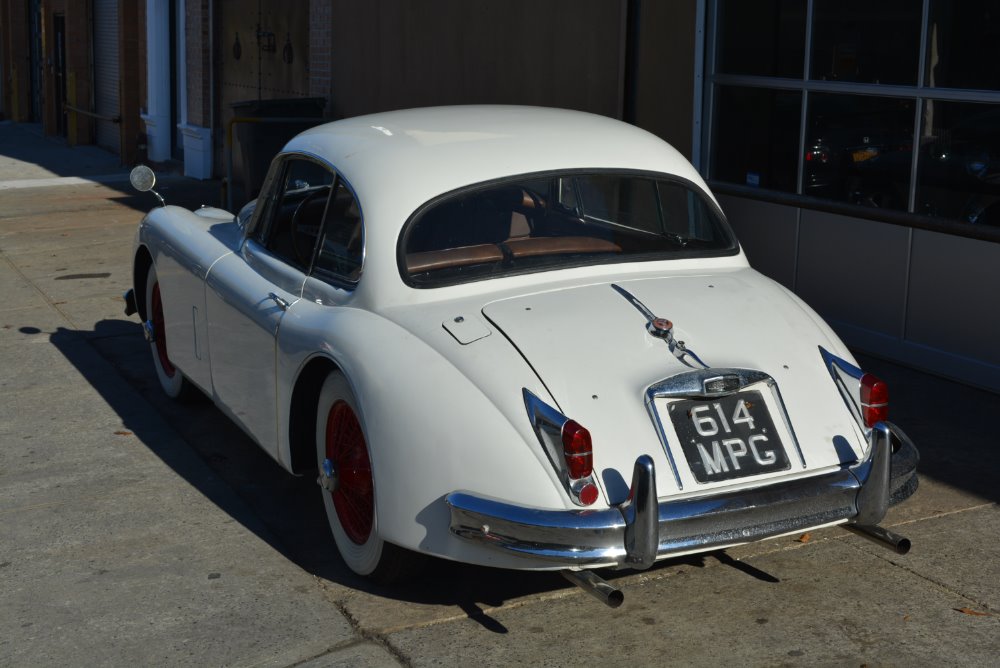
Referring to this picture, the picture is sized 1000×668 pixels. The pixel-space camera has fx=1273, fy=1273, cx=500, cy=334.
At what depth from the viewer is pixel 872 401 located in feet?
14.8

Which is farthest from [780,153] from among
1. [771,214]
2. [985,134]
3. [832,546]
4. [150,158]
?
[150,158]

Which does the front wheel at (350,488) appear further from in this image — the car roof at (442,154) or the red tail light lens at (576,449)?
the red tail light lens at (576,449)

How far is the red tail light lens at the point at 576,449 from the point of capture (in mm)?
3930

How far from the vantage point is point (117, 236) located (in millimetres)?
12750

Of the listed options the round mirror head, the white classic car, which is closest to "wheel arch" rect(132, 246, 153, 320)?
the round mirror head

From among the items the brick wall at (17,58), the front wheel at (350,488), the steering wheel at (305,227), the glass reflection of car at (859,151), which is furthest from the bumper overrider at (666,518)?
the brick wall at (17,58)

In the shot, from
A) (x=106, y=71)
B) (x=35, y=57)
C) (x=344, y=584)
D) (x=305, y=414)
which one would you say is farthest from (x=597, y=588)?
(x=35, y=57)

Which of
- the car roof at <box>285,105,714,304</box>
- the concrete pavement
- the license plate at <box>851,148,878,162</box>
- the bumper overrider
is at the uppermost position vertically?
the car roof at <box>285,105,714,304</box>

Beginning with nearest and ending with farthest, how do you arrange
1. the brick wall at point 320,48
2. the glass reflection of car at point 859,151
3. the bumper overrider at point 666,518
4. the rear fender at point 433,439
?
the bumper overrider at point 666,518 → the rear fender at point 433,439 → the glass reflection of car at point 859,151 → the brick wall at point 320,48

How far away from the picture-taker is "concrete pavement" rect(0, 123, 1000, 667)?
4168 millimetres

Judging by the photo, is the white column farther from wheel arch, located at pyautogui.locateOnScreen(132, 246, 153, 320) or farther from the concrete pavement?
the concrete pavement

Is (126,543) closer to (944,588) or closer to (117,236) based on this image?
(944,588)

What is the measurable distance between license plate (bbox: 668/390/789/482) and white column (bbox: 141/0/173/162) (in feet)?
54.5

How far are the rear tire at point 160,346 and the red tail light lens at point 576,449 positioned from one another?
11.4 feet
